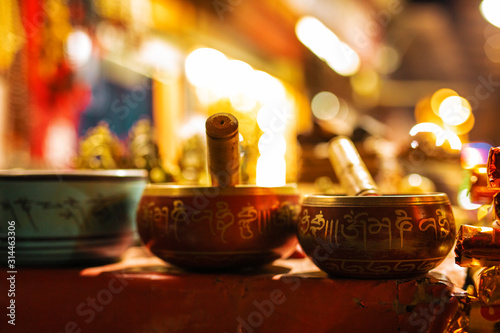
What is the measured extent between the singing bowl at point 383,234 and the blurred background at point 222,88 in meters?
0.18

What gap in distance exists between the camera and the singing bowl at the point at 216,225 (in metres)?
0.73

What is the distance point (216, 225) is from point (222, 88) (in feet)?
7.01

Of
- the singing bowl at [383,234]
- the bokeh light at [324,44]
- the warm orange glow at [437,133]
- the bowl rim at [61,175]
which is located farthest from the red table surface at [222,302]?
the bokeh light at [324,44]

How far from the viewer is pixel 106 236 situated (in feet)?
2.82

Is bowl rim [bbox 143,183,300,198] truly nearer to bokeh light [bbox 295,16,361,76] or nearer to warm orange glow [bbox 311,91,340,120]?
warm orange glow [bbox 311,91,340,120]

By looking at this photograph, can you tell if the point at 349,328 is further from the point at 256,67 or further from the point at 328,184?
the point at 256,67

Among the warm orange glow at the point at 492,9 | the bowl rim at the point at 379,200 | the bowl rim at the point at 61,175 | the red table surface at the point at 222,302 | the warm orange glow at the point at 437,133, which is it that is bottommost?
the red table surface at the point at 222,302

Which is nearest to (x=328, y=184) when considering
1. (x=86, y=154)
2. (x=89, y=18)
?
(x=86, y=154)

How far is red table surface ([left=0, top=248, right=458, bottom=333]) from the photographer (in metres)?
0.66

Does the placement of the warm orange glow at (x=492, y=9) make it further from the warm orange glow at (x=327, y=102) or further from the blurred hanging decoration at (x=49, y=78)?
the blurred hanging decoration at (x=49, y=78)

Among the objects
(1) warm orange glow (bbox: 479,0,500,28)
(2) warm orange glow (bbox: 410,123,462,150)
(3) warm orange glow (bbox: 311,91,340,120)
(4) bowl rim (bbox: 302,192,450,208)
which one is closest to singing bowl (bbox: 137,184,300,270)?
(4) bowl rim (bbox: 302,192,450,208)

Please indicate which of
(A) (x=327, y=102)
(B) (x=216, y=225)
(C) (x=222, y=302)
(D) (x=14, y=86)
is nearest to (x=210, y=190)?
(B) (x=216, y=225)

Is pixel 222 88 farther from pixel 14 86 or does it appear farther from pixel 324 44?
pixel 324 44

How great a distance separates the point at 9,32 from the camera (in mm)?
2242
